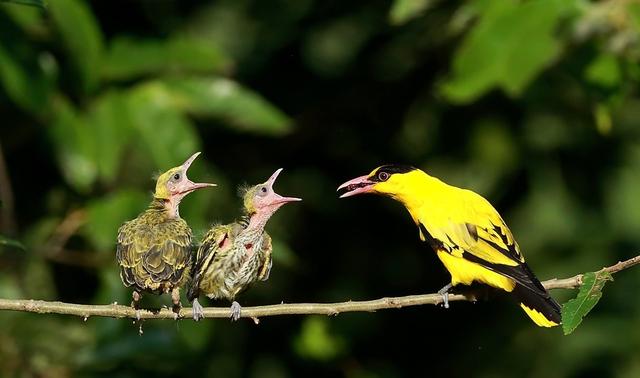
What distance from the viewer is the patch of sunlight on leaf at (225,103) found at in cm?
679

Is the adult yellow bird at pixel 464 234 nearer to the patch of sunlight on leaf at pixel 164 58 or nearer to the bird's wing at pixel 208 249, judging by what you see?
the bird's wing at pixel 208 249

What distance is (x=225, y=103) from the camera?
6.87 metres

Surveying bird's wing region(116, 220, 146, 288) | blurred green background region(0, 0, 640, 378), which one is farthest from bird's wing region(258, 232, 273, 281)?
blurred green background region(0, 0, 640, 378)

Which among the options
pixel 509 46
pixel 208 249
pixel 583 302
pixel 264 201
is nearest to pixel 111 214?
pixel 208 249

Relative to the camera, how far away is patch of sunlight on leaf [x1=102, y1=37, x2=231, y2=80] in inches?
271

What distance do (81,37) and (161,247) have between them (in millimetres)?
2449

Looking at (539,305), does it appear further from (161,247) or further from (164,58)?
(164,58)

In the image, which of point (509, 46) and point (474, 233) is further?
point (509, 46)

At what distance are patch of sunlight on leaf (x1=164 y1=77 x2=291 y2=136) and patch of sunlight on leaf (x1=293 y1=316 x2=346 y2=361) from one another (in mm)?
1727

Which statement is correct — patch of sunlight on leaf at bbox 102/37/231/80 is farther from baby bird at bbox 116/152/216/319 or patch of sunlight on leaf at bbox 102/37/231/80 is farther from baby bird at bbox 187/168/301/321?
baby bird at bbox 116/152/216/319

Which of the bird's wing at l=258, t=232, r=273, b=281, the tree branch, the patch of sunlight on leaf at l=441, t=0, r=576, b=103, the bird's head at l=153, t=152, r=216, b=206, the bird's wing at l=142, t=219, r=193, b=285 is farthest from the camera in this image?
the patch of sunlight on leaf at l=441, t=0, r=576, b=103

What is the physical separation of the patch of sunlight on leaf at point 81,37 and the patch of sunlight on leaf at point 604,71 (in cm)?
274

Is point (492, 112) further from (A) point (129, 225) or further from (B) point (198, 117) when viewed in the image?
(A) point (129, 225)

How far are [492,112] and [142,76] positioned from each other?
8.77 ft
